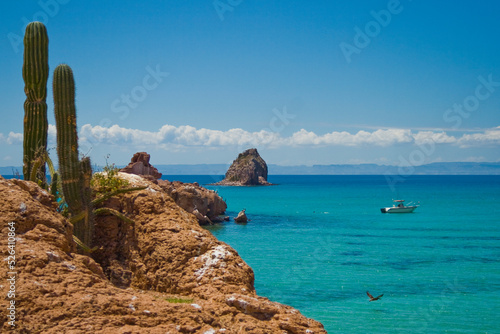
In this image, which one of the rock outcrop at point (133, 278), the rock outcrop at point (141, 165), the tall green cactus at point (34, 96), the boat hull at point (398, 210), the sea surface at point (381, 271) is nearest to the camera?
the rock outcrop at point (133, 278)

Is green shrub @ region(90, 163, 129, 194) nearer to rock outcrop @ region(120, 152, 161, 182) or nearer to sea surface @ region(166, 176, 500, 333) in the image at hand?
sea surface @ region(166, 176, 500, 333)

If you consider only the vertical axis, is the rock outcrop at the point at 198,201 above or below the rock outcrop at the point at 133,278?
below

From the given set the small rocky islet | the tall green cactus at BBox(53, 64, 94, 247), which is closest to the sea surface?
the small rocky islet

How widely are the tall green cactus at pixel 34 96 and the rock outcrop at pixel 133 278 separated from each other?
14.8ft

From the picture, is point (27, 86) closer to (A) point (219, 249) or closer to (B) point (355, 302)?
(A) point (219, 249)

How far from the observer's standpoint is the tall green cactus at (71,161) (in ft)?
27.0

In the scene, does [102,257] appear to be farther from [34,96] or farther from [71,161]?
[34,96]

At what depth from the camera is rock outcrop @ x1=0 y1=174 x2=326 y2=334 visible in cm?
436

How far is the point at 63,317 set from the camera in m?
4.27

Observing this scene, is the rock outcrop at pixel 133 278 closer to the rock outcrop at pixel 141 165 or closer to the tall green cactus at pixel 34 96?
the tall green cactus at pixel 34 96

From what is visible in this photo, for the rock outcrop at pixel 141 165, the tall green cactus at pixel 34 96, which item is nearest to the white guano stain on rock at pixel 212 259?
the tall green cactus at pixel 34 96

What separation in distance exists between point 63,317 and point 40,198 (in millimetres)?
2717

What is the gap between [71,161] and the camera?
8781 mm

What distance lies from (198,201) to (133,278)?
52.5 m
